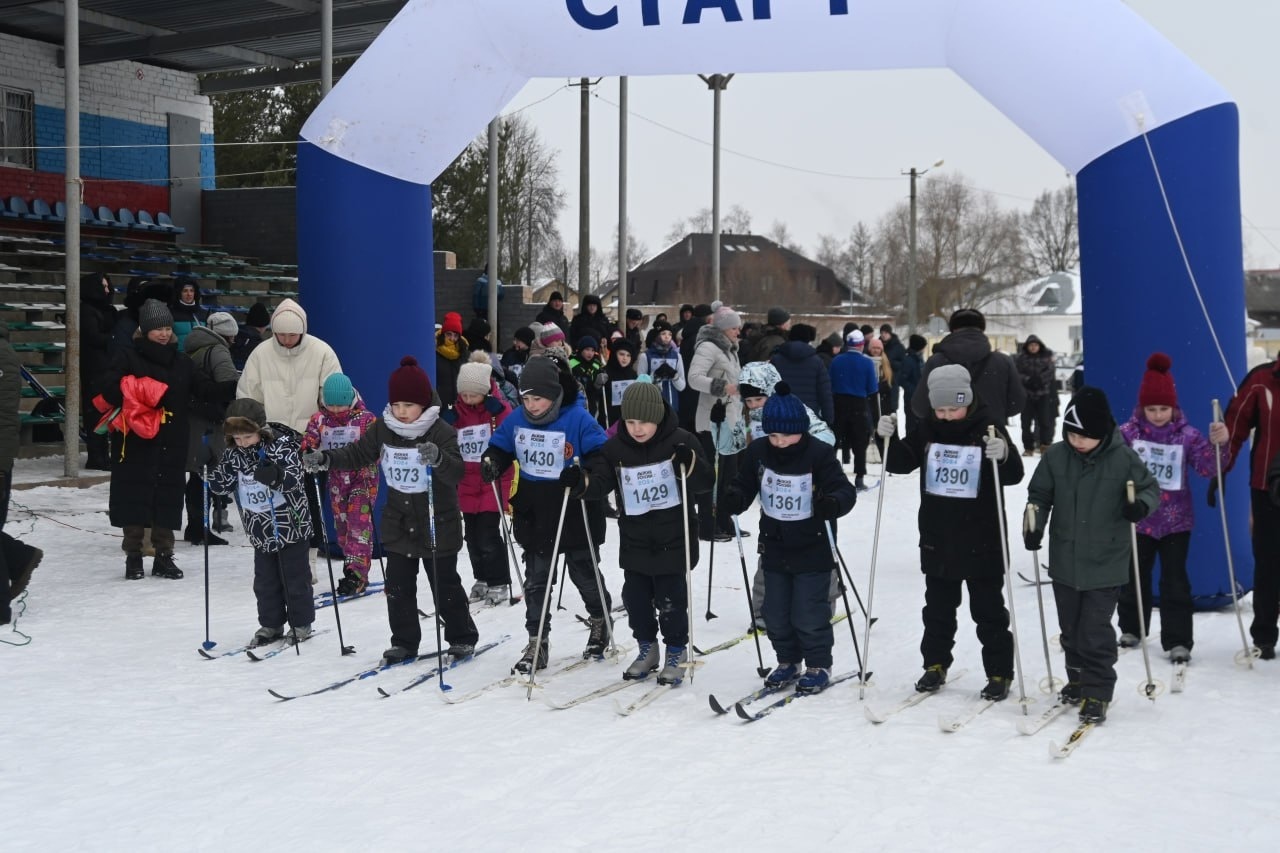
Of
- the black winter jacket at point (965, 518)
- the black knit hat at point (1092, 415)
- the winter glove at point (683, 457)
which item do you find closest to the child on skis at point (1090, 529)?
the black knit hat at point (1092, 415)

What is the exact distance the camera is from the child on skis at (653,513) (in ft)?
20.7

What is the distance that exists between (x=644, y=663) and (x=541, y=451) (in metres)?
1.14

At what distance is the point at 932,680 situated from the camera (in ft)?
20.1

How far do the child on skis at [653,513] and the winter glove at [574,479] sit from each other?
3.8 inches

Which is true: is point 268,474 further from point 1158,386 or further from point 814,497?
point 1158,386

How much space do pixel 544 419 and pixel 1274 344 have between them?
233 ft

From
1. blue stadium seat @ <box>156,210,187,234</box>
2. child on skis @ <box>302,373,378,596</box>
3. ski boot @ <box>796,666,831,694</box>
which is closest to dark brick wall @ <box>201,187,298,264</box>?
blue stadium seat @ <box>156,210,187,234</box>

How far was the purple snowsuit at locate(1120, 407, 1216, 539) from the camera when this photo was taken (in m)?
6.62

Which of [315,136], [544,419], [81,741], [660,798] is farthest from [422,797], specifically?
[315,136]

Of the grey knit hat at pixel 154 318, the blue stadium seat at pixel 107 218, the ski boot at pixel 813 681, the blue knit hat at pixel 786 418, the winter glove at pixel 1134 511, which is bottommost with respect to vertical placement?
the ski boot at pixel 813 681

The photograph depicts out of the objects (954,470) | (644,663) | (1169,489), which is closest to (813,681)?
(644,663)

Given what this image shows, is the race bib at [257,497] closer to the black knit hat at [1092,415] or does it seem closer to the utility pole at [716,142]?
the black knit hat at [1092,415]

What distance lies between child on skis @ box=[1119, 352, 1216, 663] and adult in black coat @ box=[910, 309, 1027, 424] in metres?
1.39

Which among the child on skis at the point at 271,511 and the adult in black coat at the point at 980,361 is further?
the adult in black coat at the point at 980,361
